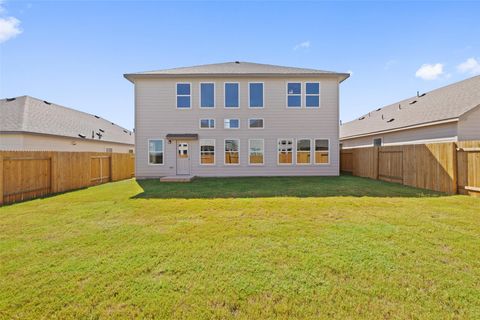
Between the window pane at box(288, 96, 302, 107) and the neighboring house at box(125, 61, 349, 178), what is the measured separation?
6cm

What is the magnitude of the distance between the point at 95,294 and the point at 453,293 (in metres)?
4.03

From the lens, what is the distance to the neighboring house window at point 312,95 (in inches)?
543

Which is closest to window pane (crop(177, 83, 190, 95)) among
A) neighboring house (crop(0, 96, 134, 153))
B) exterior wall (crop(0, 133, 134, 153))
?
neighboring house (crop(0, 96, 134, 153))

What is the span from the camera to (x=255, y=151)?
13.8m

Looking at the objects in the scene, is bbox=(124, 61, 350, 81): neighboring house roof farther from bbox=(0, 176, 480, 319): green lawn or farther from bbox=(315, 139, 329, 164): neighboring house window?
bbox=(0, 176, 480, 319): green lawn

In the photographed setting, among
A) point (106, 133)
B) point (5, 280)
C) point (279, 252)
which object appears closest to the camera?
point (5, 280)

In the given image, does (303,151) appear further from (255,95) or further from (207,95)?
(207,95)

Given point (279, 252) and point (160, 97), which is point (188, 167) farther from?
point (279, 252)

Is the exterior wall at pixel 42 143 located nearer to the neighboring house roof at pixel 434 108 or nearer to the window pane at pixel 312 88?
the window pane at pixel 312 88

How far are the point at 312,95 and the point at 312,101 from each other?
0.37m

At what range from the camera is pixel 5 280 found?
9.05 ft

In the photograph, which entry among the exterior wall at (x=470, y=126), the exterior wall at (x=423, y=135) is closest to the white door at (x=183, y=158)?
the exterior wall at (x=423, y=135)

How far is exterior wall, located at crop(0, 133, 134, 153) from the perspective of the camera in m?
13.0

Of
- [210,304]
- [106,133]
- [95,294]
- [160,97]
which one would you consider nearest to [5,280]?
[95,294]
